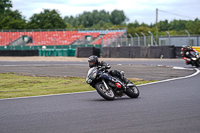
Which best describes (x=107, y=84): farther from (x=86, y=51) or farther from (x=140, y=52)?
(x=86, y=51)

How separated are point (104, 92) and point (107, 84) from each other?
0.28m

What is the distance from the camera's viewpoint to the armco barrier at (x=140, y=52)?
33.8 m

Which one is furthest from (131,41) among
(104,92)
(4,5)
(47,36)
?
(4,5)

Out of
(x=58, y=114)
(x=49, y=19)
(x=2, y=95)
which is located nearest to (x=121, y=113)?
(x=58, y=114)

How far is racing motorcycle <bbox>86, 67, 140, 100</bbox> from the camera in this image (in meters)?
8.97

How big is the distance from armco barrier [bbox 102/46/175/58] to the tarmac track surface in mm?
24435

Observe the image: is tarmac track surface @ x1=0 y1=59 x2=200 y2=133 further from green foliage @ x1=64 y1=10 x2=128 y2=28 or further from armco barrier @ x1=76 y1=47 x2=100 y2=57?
green foliage @ x1=64 y1=10 x2=128 y2=28

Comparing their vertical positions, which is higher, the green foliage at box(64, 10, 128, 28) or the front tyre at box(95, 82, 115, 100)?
the green foliage at box(64, 10, 128, 28)

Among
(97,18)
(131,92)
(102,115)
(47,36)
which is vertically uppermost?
(97,18)

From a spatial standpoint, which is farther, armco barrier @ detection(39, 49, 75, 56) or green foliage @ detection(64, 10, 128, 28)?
green foliage @ detection(64, 10, 128, 28)

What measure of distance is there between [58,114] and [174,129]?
2378 mm

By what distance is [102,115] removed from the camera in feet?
22.3

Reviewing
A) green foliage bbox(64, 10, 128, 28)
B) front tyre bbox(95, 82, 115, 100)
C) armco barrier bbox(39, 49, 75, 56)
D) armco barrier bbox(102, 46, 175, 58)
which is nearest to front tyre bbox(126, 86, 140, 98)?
front tyre bbox(95, 82, 115, 100)

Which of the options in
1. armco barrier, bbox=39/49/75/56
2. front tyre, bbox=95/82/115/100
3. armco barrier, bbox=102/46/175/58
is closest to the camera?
front tyre, bbox=95/82/115/100
